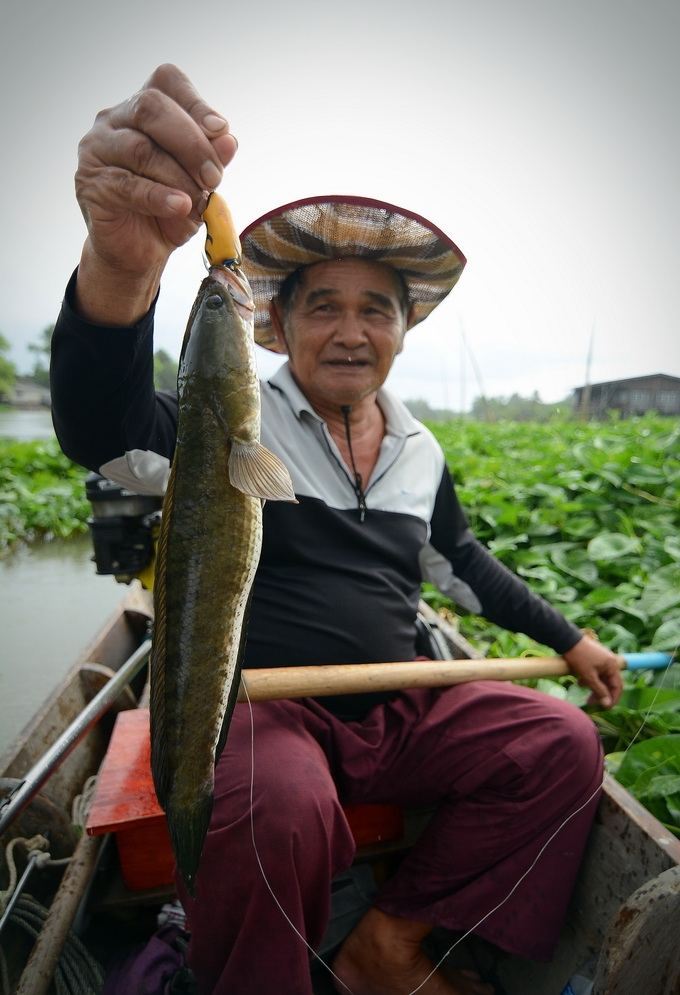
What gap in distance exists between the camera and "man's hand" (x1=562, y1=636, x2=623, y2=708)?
2445mm

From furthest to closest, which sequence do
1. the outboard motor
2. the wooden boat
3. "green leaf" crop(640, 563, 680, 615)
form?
"green leaf" crop(640, 563, 680, 615), the outboard motor, the wooden boat

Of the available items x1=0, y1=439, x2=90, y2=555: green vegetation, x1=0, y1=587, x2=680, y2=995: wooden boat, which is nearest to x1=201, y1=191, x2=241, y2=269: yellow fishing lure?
x1=0, y1=587, x2=680, y2=995: wooden boat

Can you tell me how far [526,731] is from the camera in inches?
76.0

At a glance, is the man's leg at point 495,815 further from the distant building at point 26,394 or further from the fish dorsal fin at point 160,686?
the distant building at point 26,394

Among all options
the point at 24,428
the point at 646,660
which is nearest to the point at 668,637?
the point at 646,660

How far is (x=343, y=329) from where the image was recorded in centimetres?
224

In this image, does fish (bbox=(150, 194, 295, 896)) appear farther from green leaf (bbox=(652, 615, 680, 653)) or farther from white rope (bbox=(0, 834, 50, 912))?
green leaf (bbox=(652, 615, 680, 653))

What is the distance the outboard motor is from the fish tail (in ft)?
4.62

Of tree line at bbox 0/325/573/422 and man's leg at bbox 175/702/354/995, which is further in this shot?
tree line at bbox 0/325/573/422

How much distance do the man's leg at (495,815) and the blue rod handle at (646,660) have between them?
2.56 feet

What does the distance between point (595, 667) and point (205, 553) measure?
1971mm

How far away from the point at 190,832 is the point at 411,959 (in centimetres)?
111

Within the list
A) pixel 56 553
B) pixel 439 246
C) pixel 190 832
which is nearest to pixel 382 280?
pixel 439 246

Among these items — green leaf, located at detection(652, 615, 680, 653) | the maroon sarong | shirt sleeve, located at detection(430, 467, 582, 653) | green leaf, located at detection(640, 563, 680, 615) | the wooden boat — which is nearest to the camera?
the wooden boat
